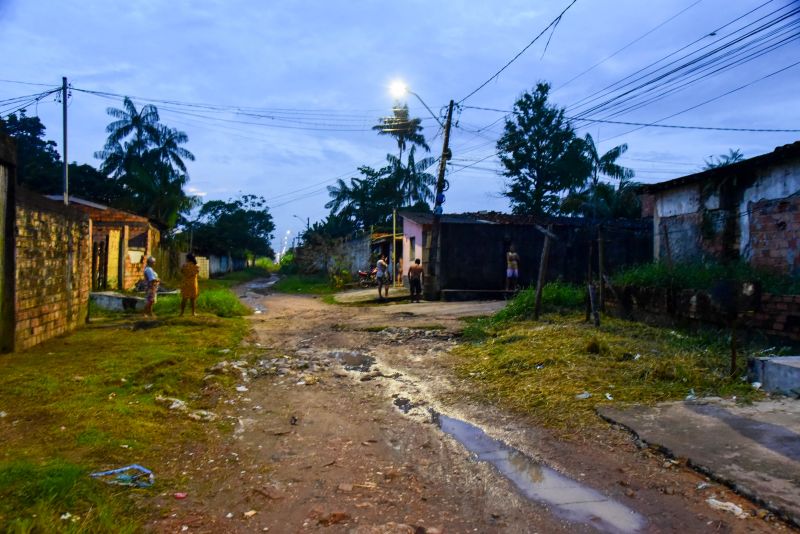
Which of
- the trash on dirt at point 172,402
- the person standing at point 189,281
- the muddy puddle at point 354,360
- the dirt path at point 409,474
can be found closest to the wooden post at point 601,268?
the dirt path at point 409,474

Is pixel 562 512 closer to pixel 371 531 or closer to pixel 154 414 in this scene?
pixel 371 531

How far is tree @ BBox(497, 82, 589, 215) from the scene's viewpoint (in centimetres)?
3206

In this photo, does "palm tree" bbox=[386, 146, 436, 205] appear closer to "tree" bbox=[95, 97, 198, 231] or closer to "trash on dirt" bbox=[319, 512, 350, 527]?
"tree" bbox=[95, 97, 198, 231]

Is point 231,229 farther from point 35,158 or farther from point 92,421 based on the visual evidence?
point 92,421

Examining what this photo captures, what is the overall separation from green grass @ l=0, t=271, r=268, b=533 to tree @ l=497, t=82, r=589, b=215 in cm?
2680

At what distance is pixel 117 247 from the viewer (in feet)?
57.7

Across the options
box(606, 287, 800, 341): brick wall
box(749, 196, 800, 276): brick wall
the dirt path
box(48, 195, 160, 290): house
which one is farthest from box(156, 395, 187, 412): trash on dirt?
box(48, 195, 160, 290): house

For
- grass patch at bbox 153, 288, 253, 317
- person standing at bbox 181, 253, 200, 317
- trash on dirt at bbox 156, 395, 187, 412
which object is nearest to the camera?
trash on dirt at bbox 156, 395, 187, 412

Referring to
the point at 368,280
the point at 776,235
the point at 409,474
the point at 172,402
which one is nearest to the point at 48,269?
the point at 172,402

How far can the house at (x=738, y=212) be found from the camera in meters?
8.68

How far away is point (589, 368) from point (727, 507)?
10.5 feet

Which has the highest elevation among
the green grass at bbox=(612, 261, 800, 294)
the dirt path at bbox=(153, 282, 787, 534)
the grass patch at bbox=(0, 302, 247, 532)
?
the green grass at bbox=(612, 261, 800, 294)

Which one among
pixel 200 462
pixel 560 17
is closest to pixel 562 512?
pixel 200 462

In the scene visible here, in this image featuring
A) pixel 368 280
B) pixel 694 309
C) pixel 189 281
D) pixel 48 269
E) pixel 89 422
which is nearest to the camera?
pixel 89 422
